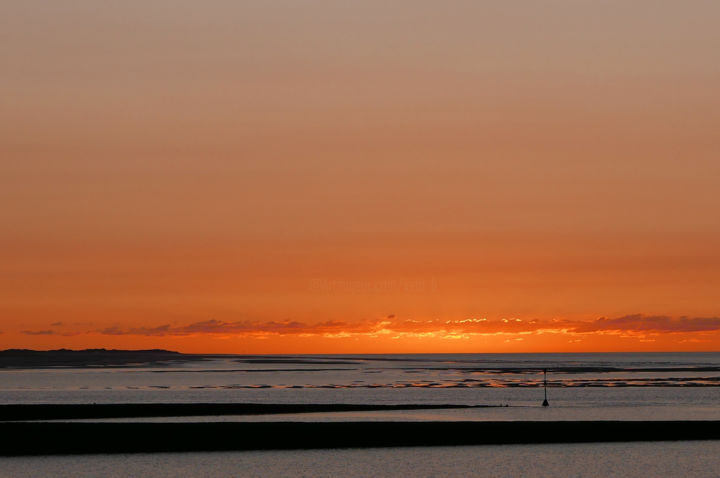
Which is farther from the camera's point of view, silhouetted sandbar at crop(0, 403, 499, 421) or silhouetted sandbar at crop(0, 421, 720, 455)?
silhouetted sandbar at crop(0, 403, 499, 421)

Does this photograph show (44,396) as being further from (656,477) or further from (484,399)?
(656,477)

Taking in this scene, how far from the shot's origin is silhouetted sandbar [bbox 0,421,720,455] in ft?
211

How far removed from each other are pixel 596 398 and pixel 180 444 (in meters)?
63.1

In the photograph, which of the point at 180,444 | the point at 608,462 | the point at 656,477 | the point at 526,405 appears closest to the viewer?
the point at 656,477

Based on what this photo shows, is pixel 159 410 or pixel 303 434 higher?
pixel 159 410

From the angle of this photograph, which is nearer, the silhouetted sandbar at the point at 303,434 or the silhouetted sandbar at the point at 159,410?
the silhouetted sandbar at the point at 303,434

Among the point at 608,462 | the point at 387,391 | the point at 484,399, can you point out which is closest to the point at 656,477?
the point at 608,462

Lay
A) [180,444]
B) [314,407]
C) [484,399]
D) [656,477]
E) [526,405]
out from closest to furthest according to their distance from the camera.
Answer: [656,477]
[180,444]
[314,407]
[526,405]
[484,399]

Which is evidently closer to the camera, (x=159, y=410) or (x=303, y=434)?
(x=303, y=434)

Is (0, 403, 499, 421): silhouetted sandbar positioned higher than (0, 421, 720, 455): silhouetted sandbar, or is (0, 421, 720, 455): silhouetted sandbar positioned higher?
(0, 403, 499, 421): silhouetted sandbar

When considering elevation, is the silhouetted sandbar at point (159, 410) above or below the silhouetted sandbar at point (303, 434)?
above

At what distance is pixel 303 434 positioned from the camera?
6844cm

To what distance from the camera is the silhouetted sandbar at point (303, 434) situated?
211 feet

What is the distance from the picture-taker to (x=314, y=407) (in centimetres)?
9294
